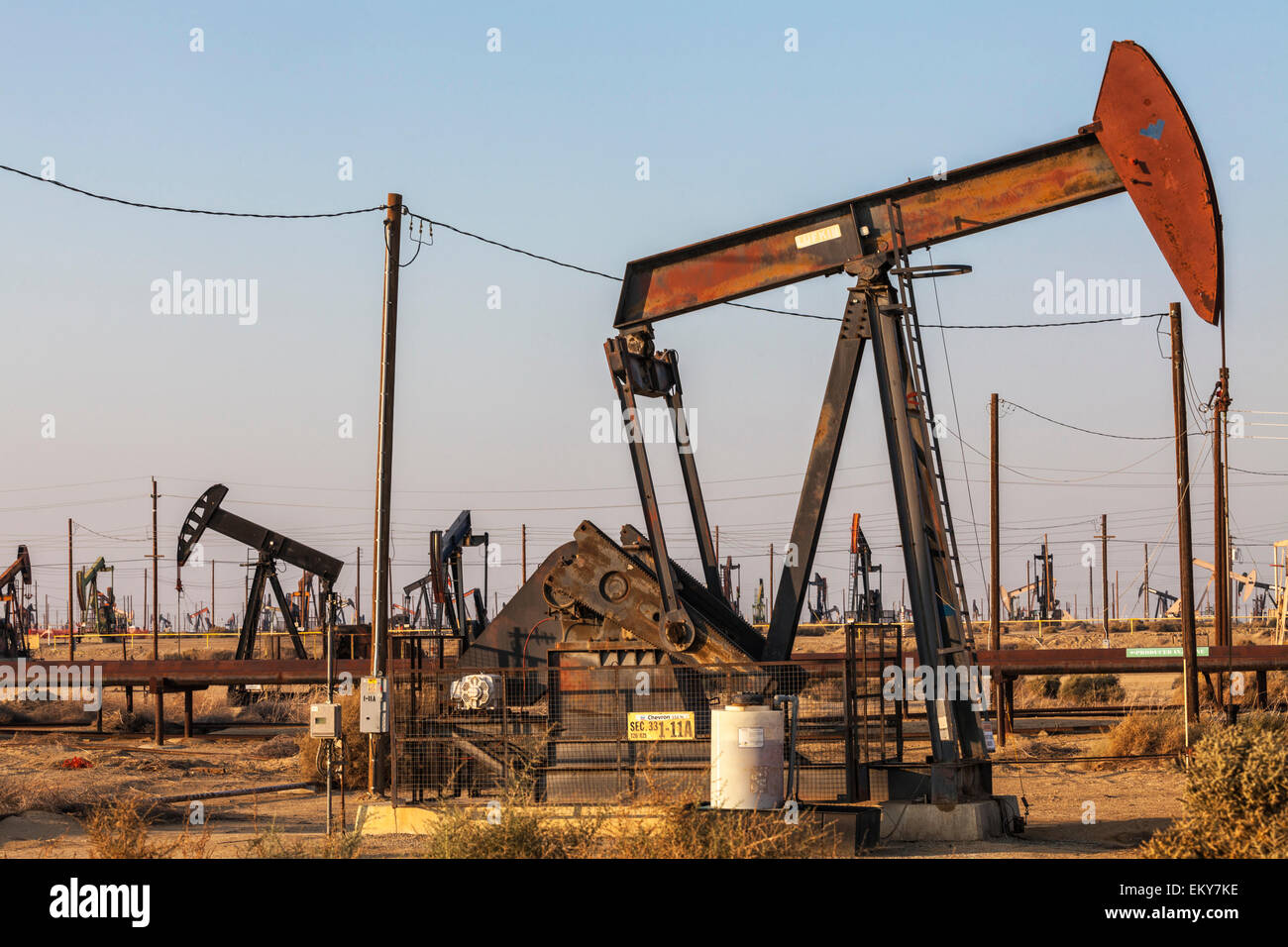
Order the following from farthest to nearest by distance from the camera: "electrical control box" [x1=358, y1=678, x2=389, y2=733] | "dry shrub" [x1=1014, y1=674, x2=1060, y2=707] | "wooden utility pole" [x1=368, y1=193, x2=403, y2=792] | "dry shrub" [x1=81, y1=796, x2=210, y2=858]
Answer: "dry shrub" [x1=1014, y1=674, x2=1060, y2=707], "wooden utility pole" [x1=368, y1=193, x2=403, y2=792], "electrical control box" [x1=358, y1=678, x2=389, y2=733], "dry shrub" [x1=81, y1=796, x2=210, y2=858]

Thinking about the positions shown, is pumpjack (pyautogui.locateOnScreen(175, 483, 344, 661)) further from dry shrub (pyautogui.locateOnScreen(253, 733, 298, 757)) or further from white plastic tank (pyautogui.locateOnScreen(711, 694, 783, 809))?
white plastic tank (pyautogui.locateOnScreen(711, 694, 783, 809))

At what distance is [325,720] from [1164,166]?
769cm

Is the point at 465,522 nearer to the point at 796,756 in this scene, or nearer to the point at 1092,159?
the point at 796,756

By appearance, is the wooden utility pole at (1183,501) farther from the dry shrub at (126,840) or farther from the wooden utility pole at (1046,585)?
the wooden utility pole at (1046,585)

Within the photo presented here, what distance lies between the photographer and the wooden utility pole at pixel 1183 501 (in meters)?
20.1

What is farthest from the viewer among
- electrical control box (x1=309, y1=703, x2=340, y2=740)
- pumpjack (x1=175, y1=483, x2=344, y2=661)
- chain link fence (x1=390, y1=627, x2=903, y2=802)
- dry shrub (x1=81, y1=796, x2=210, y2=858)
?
pumpjack (x1=175, y1=483, x2=344, y2=661)

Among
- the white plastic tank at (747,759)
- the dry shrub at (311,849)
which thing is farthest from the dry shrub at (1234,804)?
the dry shrub at (311,849)

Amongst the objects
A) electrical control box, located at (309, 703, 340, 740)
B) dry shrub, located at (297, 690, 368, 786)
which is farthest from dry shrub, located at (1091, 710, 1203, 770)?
electrical control box, located at (309, 703, 340, 740)

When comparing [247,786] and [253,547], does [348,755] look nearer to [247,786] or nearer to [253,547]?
[247,786]

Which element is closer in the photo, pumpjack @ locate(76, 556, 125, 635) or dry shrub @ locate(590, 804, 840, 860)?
dry shrub @ locate(590, 804, 840, 860)

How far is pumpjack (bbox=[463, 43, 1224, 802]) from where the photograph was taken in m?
10.1

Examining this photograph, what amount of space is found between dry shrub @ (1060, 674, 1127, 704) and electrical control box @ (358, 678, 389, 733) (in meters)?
25.4

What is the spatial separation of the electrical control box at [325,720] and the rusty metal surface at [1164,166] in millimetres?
7238

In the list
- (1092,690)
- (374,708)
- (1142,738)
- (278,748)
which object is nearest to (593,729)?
(374,708)
